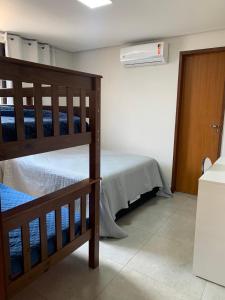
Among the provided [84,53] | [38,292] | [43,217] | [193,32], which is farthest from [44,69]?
[84,53]

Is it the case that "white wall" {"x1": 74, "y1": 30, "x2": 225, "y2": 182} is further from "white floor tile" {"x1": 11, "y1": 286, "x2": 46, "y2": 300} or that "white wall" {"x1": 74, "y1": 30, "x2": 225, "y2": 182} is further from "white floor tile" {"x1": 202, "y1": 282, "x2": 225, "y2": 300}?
"white floor tile" {"x1": 11, "y1": 286, "x2": 46, "y2": 300}

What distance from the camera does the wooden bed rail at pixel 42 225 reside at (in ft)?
4.00

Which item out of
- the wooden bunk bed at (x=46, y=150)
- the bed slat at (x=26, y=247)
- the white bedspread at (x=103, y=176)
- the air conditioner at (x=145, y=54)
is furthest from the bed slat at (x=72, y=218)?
the air conditioner at (x=145, y=54)

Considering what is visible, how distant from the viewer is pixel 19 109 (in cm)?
117

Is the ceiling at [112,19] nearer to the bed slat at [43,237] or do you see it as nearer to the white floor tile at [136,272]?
the bed slat at [43,237]

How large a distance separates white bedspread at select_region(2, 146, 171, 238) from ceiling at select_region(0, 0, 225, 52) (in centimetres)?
164

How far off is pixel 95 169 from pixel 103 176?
0.62 meters

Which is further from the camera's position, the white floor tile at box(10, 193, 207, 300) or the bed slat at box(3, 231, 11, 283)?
the white floor tile at box(10, 193, 207, 300)

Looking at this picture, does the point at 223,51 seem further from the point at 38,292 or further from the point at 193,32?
the point at 38,292

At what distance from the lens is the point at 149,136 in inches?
141

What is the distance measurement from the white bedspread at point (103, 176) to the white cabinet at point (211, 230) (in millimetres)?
821

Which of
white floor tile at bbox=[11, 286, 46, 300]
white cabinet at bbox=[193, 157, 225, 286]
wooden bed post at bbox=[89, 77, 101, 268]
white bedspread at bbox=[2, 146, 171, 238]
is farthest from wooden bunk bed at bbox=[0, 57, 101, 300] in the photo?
white cabinet at bbox=[193, 157, 225, 286]

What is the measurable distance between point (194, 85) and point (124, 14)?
139 cm

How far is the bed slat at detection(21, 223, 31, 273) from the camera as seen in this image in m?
1.28
